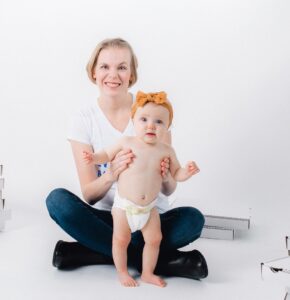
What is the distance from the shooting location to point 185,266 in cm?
204

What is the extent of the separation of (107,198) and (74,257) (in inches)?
8.5

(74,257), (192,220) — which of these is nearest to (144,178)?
(192,220)

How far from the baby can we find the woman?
3cm

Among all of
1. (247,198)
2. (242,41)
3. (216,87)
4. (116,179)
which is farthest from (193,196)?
(116,179)

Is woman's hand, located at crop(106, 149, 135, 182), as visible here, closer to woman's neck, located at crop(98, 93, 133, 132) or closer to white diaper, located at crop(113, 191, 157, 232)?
white diaper, located at crop(113, 191, 157, 232)

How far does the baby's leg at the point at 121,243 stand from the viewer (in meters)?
1.97

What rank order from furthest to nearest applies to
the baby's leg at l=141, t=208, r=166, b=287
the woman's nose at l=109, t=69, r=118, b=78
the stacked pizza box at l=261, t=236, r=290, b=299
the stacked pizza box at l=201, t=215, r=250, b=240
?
the stacked pizza box at l=201, t=215, r=250, b=240 < the woman's nose at l=109, t=69, r=118, b=78 < the baby's leg at l=141, t=208, r=166, b=287 < the stacked pizza box at l=261, t=236, r=290, b=299

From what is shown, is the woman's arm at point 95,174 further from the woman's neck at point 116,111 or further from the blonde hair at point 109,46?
the blonde hair at point 109,46

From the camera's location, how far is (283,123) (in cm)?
292

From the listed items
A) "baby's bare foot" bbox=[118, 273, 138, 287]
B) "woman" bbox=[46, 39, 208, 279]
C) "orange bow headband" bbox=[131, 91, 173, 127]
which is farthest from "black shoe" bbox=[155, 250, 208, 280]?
"orange bow headband" bbox=[131, 91, 173, 127]

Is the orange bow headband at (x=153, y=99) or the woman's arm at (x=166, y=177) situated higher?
the orange bow headband at (x=153, y=99)

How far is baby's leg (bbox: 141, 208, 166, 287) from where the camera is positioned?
78.3 inches

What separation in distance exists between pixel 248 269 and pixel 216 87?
1025mm

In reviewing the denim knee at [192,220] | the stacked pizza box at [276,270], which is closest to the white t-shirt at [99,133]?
the denim knee at [192,220]
